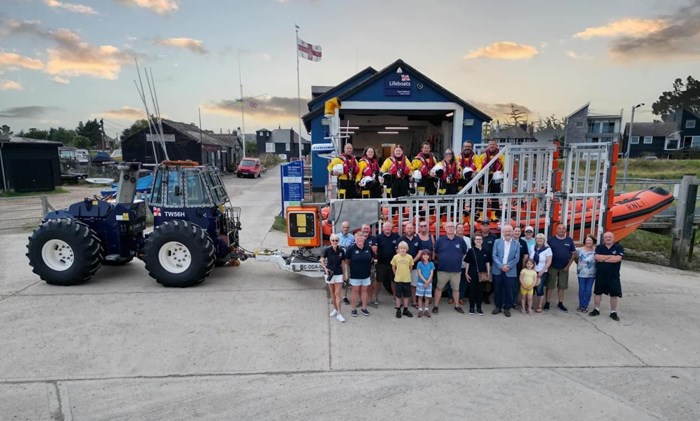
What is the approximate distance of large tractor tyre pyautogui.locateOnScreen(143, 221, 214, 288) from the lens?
6.44 m

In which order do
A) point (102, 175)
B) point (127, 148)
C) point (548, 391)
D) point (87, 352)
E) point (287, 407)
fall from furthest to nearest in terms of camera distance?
point (127, 148), point (102, 175), point (87, 352), point (548, 391), point (287, 407)

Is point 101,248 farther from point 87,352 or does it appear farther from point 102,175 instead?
point 102,175

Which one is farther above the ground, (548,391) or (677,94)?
(677,94)

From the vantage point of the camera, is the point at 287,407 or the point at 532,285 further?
the point at 532,285

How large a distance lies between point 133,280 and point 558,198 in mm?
7194

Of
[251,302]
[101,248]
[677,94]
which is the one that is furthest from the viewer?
[677,94]

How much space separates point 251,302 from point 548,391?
4.07 m

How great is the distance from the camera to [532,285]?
583 centimetres

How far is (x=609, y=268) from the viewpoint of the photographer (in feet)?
18.7

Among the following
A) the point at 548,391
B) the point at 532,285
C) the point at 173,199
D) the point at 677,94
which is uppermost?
the point at 677,94

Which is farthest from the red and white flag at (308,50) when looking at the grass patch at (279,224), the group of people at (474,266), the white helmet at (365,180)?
the group of people at (474,266)

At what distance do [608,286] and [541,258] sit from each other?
94cm

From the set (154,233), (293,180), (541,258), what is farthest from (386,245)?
(293,180)

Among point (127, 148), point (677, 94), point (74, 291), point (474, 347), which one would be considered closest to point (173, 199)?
point (74, 291)
